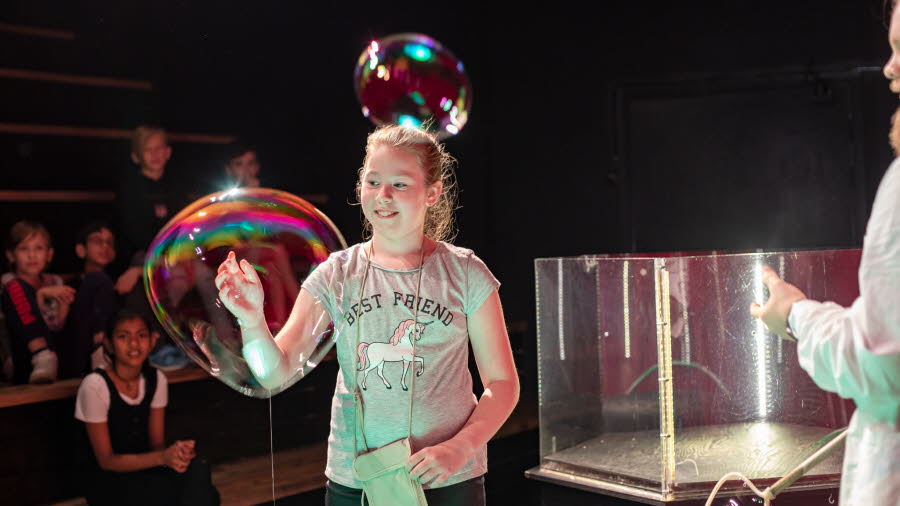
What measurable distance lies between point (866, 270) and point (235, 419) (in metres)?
3.36

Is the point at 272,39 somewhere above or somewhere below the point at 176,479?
above

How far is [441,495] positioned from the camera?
147cm

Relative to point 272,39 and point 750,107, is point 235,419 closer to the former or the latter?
point 272,39

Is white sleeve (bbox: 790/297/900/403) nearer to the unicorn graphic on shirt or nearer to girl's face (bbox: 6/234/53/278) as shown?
the unicorn graphic on shirt

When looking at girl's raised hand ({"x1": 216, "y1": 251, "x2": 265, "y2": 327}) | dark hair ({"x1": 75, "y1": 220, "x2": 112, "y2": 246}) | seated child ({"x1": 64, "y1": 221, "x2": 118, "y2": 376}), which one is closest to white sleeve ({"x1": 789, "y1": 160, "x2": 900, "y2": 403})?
girl's raised hand ({"x1": 216, "y1": 251, "x2": 265, "y2": 327})

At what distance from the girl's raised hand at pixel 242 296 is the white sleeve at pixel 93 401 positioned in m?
1.77

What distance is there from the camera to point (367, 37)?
5.07 meters

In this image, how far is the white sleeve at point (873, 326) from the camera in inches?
36.0

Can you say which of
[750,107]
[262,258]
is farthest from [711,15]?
[262,258]

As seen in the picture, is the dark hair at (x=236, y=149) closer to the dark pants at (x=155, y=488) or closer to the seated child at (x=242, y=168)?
the seated child at (x=242, y=168)

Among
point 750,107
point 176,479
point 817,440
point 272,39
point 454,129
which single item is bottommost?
point 176,479

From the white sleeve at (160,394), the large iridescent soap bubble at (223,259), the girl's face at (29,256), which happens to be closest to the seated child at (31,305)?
the girl's face at (29,256)

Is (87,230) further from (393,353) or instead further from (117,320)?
(393,353)

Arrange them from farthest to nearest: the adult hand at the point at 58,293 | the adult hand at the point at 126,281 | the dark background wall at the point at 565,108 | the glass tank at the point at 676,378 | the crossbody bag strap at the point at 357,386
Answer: the dark background wall at the point at 565,108
the adult hand at the point at 126,281
the adult hand at the point at 58,293
the glass tank at the point at 676,378
the crossbody bag strap at the point at 357,386
